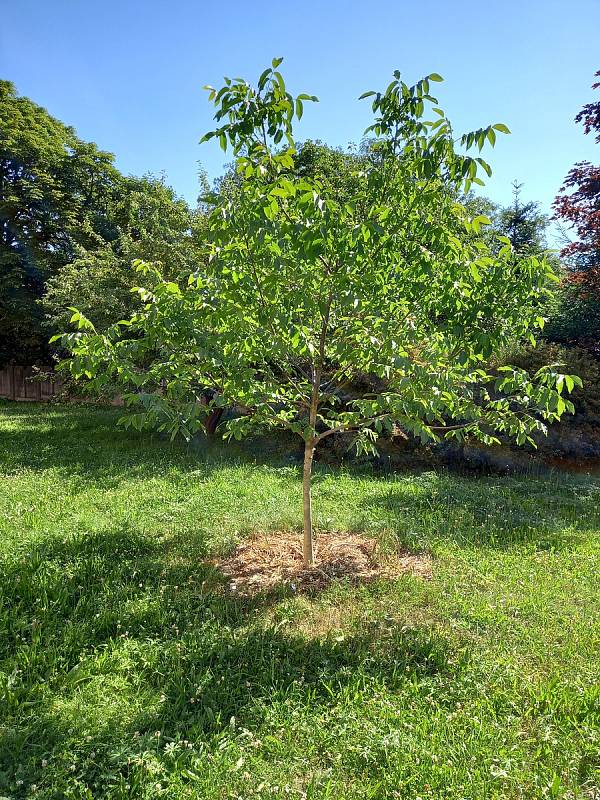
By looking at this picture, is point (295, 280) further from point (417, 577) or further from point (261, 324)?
point (417, 577)

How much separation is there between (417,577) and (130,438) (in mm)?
7522

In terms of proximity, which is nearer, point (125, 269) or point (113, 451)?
point (113, 451)

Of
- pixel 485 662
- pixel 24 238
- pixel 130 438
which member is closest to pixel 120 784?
pixel 485 662

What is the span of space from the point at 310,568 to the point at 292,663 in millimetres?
1151

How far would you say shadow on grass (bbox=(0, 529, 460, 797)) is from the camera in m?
2.16

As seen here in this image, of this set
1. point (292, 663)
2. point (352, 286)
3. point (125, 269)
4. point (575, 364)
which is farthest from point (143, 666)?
point (125, 269)

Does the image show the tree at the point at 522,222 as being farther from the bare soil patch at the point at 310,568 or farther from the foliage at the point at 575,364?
the bare soil patch at the point at 310,568

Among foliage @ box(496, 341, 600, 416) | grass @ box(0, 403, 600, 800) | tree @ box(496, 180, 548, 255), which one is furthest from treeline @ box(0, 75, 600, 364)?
grass @ box(0, 403, 600, 800)

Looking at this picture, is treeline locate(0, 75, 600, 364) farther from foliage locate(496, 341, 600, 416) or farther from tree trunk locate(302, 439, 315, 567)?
tree trunk locate(302, 439, 315, 567)

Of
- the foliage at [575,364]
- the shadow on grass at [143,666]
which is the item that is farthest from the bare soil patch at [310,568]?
the foliage at [575,364]

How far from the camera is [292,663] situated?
9.26ft

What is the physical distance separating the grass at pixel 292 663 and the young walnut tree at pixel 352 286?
1.29 meters

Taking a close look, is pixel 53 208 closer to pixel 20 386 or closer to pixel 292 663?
pixel 20 386

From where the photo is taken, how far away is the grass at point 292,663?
2033 millimetres
